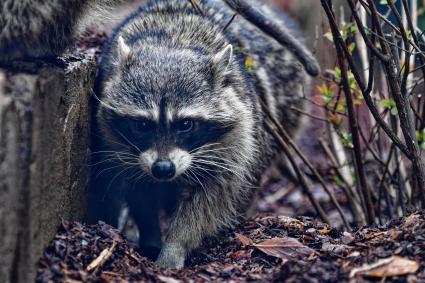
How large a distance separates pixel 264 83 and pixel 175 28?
1.08 meters

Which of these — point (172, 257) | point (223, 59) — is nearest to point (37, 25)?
point (223, 59)

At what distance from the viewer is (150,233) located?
575cm

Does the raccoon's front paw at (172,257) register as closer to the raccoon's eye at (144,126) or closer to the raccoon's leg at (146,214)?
the raccoon's leg at (146,214)

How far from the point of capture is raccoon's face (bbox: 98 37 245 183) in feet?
15.6

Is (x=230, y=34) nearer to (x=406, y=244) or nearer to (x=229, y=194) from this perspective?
(x=229, y=194)

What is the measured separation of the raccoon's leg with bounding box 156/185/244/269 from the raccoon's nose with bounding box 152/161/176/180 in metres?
0.63

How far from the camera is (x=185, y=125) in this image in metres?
4.91

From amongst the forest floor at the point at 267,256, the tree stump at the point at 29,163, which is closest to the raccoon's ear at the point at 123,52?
the tree stump at the point at 29,163

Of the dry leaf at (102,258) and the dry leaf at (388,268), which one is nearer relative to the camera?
the dry leaf at (388,268)

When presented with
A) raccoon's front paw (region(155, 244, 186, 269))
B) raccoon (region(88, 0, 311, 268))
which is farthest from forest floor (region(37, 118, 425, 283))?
raccoon (region(88, 0, 311, 268))

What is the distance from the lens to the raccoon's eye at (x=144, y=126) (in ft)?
15.9

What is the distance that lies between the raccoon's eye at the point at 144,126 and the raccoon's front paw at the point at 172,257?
85cm

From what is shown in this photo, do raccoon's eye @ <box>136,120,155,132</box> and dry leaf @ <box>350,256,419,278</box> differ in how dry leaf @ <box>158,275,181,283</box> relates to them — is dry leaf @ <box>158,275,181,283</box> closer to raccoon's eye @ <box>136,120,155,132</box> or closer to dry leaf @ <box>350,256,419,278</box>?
dry leaf @ <box>350,256,419,278</box>

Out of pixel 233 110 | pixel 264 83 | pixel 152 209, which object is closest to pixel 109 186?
pixel 152 209
